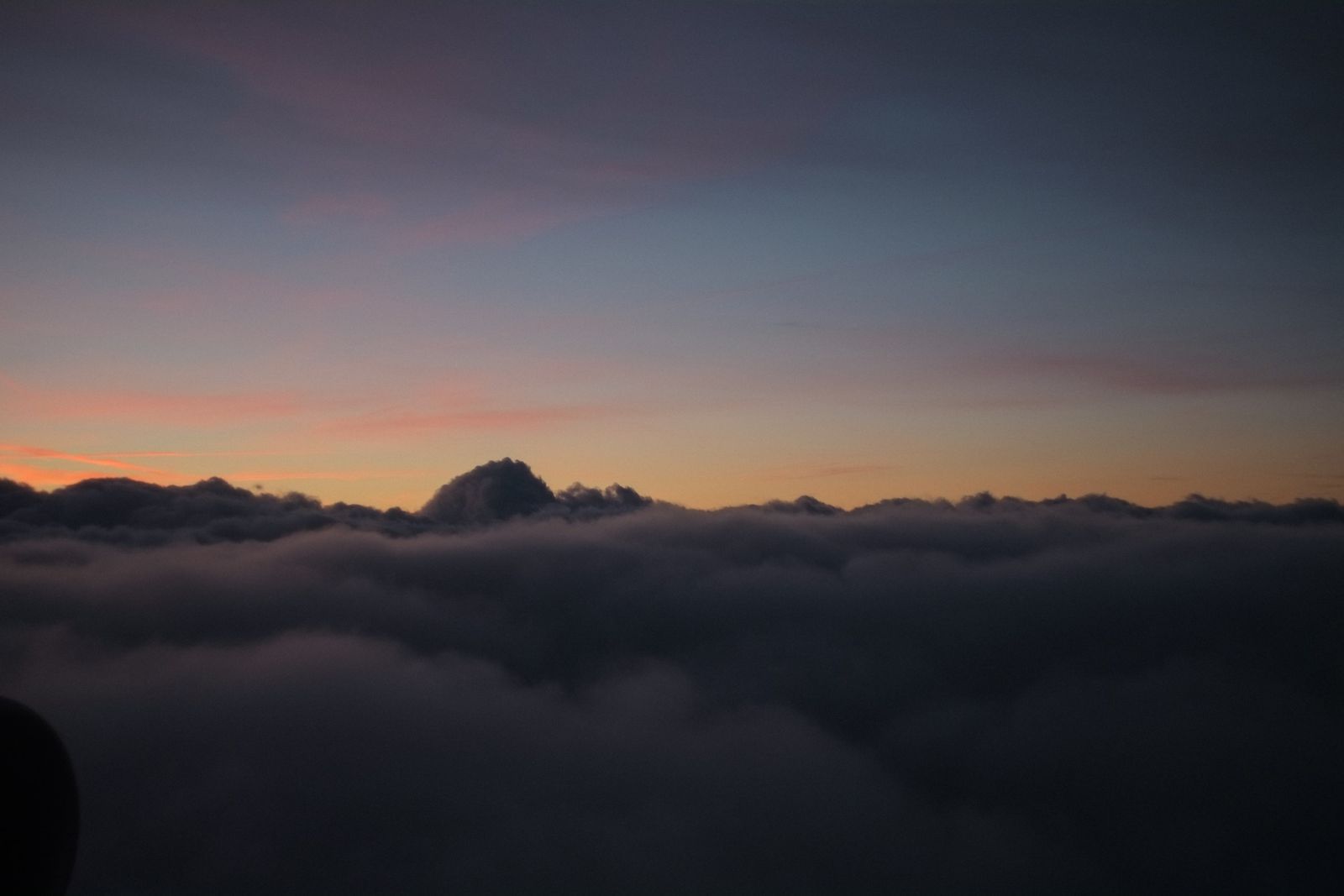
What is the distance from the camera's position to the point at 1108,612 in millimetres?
129250

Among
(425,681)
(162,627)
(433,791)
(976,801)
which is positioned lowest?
(976,801)

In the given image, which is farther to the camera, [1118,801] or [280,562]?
[280,562]

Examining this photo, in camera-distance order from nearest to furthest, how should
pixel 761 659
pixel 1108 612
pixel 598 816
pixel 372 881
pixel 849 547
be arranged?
pixel 372 881
pixel 598 816
pixel 761 659
pixel 1108 612
pixel 849 547

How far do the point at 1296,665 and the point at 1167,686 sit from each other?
68.9ft

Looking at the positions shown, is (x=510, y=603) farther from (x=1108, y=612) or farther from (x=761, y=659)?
(x=1108, y=612)

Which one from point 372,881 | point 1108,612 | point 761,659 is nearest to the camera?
point 372,881

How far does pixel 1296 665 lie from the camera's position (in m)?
110

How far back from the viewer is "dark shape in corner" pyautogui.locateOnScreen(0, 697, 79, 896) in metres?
11.0

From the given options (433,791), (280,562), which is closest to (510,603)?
(280,562)

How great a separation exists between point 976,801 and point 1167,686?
38.8m

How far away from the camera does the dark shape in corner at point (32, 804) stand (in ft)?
36.1

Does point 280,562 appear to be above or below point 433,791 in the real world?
above

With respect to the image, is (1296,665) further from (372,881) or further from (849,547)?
(372,881)

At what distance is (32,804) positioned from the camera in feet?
37.1
